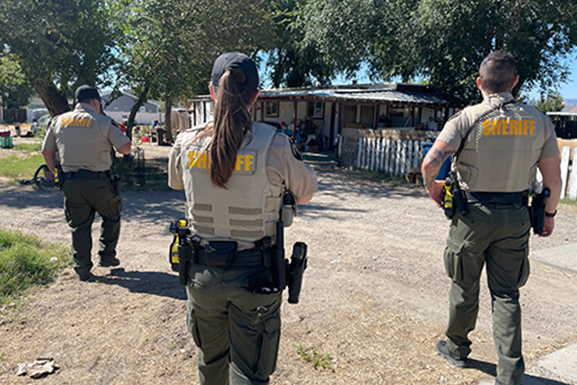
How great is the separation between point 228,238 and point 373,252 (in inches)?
157

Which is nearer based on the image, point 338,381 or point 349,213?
point 338,381

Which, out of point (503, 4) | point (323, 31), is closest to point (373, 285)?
point (503, 4)

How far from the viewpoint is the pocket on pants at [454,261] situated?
10.2 feet

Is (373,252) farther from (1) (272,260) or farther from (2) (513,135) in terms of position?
(1) (272,260)

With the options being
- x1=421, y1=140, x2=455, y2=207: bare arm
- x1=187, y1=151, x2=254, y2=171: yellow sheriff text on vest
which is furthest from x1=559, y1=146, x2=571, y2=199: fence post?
x1=187, y1=151, x2=254, y2=171: yellow sheriff text on vest

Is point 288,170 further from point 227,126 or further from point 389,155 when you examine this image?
point 389,155

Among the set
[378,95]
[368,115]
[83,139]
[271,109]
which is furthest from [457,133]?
[271,109]

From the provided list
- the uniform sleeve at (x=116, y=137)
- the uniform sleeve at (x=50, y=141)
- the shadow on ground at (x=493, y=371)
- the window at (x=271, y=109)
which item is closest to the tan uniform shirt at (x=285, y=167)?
the shadow on ground at (x=493, y=371)

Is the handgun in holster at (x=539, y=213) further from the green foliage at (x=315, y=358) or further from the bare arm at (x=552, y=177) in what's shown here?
the green foliage at (x=315, y=358)

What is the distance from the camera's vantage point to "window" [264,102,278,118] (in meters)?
22.5

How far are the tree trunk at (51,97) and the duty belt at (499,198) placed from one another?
12379 mm

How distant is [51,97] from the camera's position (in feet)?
41.9

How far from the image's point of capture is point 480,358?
11.1ft

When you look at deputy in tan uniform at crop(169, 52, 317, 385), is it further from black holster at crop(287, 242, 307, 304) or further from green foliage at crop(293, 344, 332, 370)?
green foliage at crop(293, 344, 332, 370)
